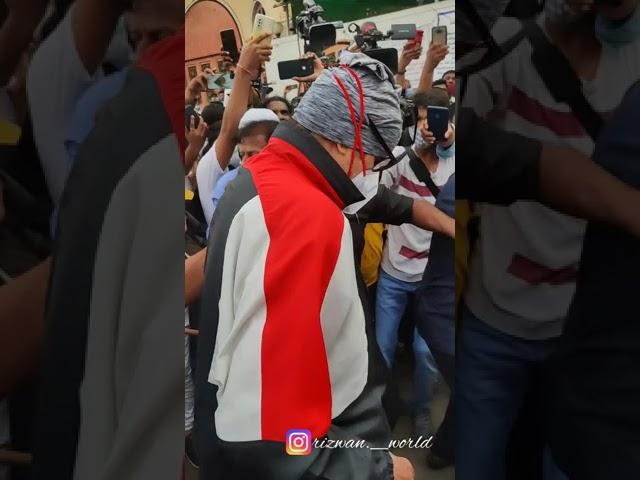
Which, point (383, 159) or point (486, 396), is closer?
point (383, 159)

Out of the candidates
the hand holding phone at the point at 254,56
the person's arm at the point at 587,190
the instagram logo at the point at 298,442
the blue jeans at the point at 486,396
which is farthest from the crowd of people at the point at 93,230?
the person's arm at the point at 587,190

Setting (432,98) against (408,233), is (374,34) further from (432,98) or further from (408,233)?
(408,233)

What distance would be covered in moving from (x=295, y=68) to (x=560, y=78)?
0.48 metres

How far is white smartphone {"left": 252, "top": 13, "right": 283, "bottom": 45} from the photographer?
1.02 metres

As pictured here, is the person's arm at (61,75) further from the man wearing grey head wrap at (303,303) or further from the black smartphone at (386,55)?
the black smartphone at (386,55)

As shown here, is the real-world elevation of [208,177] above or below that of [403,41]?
below

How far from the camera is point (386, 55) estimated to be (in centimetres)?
101

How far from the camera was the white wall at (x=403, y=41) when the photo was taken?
1000 millimetres

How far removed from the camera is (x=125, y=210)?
1043mm

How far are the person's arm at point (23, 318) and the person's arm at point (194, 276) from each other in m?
0.25

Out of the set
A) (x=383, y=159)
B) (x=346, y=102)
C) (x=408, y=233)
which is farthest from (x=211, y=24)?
(x=408, y=233)

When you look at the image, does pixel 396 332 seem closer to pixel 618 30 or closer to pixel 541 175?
pixel 541 175

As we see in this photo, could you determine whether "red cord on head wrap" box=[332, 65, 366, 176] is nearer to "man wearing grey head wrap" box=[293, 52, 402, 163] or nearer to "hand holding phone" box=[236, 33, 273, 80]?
"man wearing grey head wrap" box=[293, 52, 402, 163]

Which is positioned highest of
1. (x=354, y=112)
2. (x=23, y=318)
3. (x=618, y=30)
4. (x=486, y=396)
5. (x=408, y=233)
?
(x=618, y=30)
